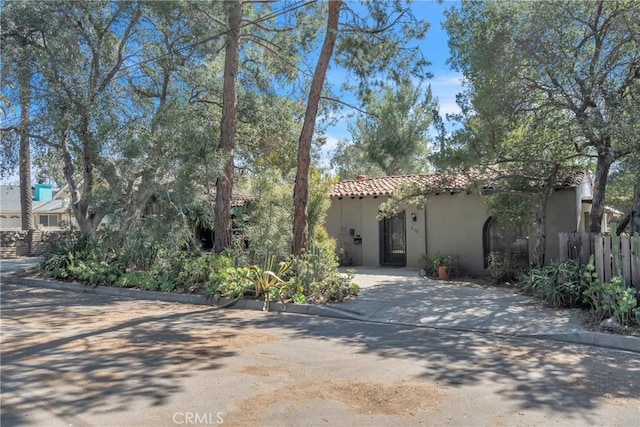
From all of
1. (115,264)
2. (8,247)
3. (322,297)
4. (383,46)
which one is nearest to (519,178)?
(383,46)

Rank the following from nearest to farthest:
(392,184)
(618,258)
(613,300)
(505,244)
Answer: (613,300)
(618,258)
(505,244)
(392,184)

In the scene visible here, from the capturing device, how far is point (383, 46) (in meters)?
12.1

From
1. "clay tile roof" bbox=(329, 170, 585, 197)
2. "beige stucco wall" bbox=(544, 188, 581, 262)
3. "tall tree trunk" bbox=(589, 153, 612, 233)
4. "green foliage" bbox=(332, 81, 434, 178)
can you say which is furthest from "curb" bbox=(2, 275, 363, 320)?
"green foliage" bbox=(332, 81, 434, 178)

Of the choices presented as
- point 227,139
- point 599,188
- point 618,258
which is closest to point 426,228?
point 599,188

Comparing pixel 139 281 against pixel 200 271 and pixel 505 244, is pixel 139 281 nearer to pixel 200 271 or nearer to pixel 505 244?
pixel 200 271

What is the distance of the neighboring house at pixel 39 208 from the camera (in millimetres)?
39688

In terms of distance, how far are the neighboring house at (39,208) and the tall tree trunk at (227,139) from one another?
2874cm

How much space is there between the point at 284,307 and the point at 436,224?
28.5ft

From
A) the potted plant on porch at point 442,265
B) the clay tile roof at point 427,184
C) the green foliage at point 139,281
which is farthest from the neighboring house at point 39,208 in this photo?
the potted plant on porch at point 442,265

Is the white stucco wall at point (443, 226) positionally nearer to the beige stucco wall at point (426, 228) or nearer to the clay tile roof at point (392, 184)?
the beige stucco wall at point (426, 228)

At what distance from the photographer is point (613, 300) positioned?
25.1 feet

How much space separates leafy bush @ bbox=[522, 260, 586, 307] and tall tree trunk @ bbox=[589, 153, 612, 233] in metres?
2.38

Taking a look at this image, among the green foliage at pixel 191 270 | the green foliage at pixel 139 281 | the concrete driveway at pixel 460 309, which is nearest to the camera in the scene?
the concrete driveway at pixel 460 309

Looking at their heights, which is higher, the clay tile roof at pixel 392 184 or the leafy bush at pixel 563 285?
the clay tile roof at pixel 392 184
